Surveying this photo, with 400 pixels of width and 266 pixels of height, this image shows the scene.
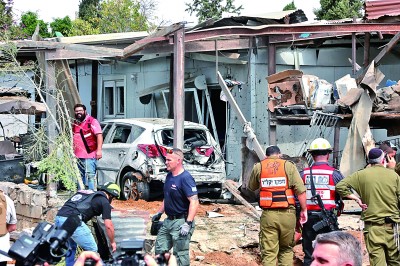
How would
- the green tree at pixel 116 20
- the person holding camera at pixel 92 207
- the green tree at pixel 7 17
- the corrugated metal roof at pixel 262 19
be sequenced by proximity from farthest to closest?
the green tree at pixel 116 20, the green tree at pixel 7 17, the corrugated metal roof at pixel 262 19, the person holding camera at pixel 92 207

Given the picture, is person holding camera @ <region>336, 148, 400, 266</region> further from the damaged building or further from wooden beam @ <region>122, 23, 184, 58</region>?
wooden beam @ <region>122, 23, 184, 58</region>

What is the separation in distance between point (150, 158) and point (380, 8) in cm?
588

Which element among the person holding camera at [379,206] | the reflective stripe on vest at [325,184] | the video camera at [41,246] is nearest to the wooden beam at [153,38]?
the reflective stripe on vest at [325,184]

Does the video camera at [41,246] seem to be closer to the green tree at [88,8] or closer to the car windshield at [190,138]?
the car windshield at [190,138]

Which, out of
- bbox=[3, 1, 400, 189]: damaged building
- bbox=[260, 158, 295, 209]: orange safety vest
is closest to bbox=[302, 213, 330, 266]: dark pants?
bbox=[260, 158, 295, 209]: orange safety vest

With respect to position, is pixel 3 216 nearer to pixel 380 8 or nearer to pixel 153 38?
pixel 153 38

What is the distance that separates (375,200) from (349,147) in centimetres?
403

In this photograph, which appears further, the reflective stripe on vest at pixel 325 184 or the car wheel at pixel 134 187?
the car wheel at pixel 134 187

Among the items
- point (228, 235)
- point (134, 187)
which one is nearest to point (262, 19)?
point (134, 187)

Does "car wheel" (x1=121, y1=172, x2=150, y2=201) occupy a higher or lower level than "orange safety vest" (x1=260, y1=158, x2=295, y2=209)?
lower

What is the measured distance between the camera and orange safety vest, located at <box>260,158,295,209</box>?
827 centimetres

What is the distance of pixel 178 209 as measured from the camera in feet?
26.7

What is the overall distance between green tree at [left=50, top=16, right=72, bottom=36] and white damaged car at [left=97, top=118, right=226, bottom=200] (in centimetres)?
2643

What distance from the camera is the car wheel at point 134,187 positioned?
1262 centimetres
